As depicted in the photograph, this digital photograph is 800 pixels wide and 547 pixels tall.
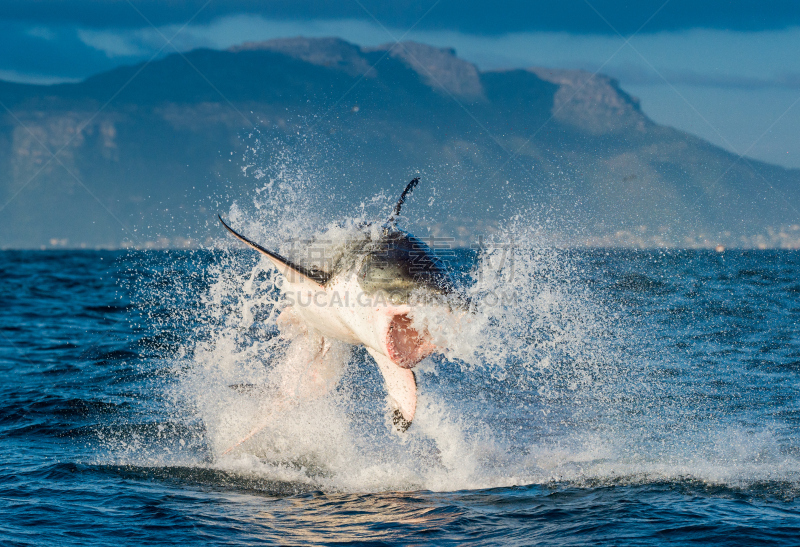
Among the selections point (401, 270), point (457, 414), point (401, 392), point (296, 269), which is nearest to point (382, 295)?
point (401, 270)

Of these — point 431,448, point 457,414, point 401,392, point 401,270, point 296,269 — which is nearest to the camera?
point 401,270

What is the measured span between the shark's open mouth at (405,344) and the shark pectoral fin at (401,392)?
1143 millimetres

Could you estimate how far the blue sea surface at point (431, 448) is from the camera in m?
6.77

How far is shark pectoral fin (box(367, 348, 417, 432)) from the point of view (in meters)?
7.80

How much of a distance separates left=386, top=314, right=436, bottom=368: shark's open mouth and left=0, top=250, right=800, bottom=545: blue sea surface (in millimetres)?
1025

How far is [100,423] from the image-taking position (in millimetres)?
10711

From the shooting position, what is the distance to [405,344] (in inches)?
260

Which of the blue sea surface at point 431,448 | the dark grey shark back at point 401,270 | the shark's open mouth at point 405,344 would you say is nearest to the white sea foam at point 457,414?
the blue sea surface at point 431,448

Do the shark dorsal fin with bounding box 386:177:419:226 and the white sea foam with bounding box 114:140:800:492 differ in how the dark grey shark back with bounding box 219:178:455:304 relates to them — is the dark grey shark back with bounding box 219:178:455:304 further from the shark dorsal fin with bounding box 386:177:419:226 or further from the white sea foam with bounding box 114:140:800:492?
the shark dorsal fin with bounding box 386:177:419:226

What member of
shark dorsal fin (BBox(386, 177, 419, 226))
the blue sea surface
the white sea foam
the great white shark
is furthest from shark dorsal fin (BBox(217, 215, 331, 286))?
the blue sea surface

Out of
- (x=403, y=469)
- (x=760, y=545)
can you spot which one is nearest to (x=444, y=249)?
(x=403, y=469)

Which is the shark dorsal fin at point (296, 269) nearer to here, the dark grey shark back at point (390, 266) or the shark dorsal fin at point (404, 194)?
A: the dark grey shark back at point (390, 266)

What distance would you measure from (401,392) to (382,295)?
1.81 meters

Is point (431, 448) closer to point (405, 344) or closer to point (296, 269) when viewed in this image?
point (405, 344)
